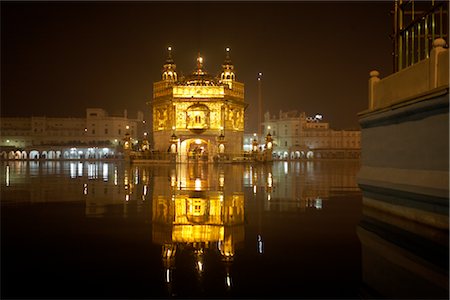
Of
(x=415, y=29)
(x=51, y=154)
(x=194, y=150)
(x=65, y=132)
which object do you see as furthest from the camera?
(x=65, y=132)

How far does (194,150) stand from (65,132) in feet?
148

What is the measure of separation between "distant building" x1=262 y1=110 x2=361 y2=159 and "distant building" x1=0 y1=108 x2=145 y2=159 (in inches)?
1175

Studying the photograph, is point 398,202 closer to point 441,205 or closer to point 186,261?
point 441,205

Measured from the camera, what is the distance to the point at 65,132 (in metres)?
97.9

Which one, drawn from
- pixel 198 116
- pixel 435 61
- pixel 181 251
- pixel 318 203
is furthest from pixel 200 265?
pixel 198 116

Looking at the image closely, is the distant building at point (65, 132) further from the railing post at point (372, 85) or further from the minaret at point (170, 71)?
the railing post at point (372, 85)

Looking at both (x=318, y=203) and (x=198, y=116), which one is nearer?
(x=318, y=203)

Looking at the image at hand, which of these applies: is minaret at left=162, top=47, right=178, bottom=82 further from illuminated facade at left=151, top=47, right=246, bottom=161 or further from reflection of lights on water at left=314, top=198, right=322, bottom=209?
reflection of lights on water at left=314, top=198, right=322, bottom=209

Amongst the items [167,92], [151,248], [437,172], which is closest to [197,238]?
[151,248]

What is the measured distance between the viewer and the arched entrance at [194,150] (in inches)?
2100

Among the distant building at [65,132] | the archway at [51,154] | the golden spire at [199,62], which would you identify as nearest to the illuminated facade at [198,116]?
the golden spire at [199,62]

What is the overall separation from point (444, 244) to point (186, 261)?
3.01 meters

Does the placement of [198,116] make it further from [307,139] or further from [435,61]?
[307,139]

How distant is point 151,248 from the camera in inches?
217
